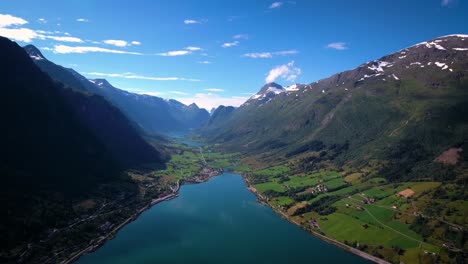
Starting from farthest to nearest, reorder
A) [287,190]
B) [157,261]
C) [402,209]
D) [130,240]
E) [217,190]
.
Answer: [217,190]
[287,190]
[402,209]
[130,240]
[157,261]

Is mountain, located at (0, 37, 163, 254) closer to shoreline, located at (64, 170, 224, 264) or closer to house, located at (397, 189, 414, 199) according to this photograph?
shoreline, located at (64, 170, 224, 264)

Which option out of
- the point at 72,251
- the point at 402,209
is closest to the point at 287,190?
the point at 402,209

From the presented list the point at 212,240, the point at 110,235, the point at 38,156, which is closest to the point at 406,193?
the point at 212,240

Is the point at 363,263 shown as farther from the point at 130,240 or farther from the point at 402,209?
the point at 130,240

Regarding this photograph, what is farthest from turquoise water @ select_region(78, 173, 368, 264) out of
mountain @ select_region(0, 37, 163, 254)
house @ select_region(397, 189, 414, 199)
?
house @ select_region(397, 189, 414, 199)

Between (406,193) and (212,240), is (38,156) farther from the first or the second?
(406,193)
